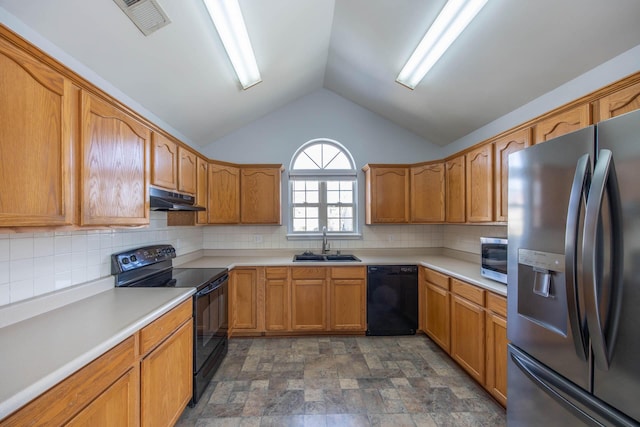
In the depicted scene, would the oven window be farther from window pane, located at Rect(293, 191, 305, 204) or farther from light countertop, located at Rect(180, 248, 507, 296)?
window pane, located at Rect(293, 191, 305, 204)

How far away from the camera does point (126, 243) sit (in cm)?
218

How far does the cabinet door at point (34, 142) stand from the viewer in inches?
39.9

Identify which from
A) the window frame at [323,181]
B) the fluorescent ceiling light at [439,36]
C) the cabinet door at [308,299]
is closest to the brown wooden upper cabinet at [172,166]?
the window frame at [323,181]

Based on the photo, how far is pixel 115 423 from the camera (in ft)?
3.84

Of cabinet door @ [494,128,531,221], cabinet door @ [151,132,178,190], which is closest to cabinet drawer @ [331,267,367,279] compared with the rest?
cabinet door @ [494,128,531,221]

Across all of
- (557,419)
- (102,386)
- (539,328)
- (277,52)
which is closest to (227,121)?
(277,52)

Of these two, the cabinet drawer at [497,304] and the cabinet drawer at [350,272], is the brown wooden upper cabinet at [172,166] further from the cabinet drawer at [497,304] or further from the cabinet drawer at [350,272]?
the cabinet drawer at [497,304]

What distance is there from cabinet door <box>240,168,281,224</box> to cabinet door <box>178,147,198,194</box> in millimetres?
656

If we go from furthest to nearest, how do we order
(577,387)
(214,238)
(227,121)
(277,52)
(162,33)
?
(214,238) < (227,121) < (277,52) < (162,33) < (577,387)

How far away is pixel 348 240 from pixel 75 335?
3065 mm

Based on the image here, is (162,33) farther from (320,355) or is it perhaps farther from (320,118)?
(320,355)

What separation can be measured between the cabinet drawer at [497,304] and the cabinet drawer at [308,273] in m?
1.67

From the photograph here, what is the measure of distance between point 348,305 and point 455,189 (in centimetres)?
185

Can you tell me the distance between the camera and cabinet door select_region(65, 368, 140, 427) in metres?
1.02
